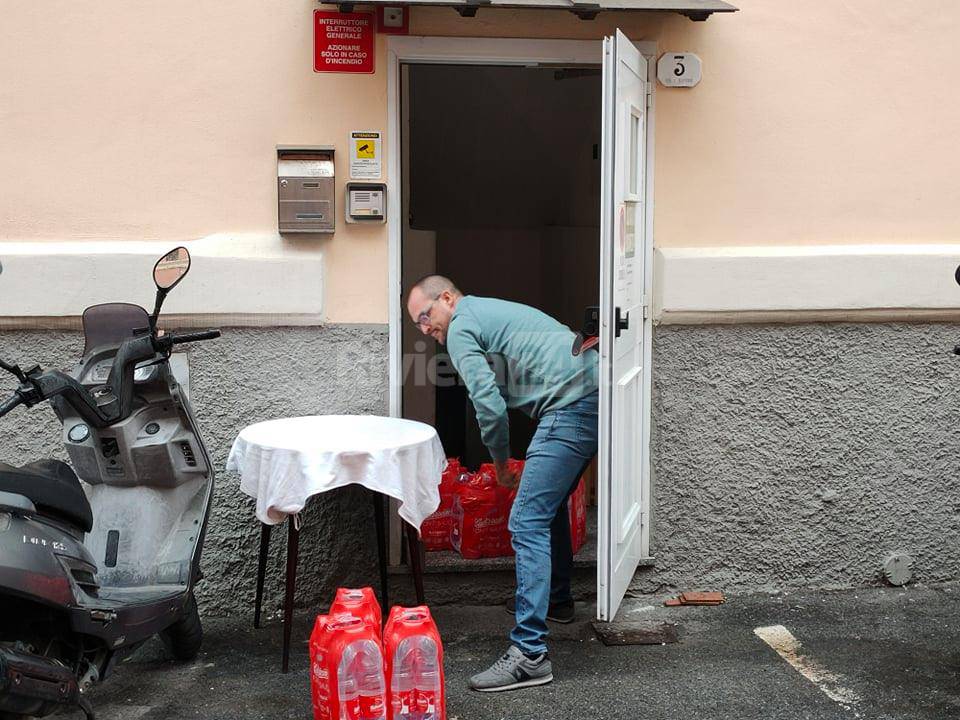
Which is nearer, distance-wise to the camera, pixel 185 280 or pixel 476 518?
pixel 185 280

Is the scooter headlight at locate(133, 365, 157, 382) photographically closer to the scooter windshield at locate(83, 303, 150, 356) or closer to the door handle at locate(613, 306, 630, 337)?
the scooter windshield at locate(83, 303, 150, 356)

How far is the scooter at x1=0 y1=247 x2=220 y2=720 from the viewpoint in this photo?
362 centimetres

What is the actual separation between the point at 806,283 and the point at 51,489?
3.40 m

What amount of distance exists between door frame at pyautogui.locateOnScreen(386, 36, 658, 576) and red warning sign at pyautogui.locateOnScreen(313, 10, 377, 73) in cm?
10

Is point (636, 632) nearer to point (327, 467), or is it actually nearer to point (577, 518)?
point (577, 518)

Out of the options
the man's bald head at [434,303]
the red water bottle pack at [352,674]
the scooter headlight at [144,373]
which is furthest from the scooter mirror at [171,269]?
the red water bottle pack at [352,674]

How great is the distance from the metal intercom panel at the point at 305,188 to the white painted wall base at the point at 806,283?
4.98ft

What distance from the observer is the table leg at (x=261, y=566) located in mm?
4910

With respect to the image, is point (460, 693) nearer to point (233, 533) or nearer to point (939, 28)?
point (233, 533)

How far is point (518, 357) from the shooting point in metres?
4.76

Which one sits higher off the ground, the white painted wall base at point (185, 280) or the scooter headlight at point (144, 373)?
the white painted wall base at point (185, 280)

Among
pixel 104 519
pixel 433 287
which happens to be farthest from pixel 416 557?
pixel 104 519

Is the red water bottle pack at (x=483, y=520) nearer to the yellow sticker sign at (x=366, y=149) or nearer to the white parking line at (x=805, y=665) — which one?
the white parking line at (x=805, y=665)

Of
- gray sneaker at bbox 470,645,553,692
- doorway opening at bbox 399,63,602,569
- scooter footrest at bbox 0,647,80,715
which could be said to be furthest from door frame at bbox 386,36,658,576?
doorway opening at bbox 399,63,602,569
